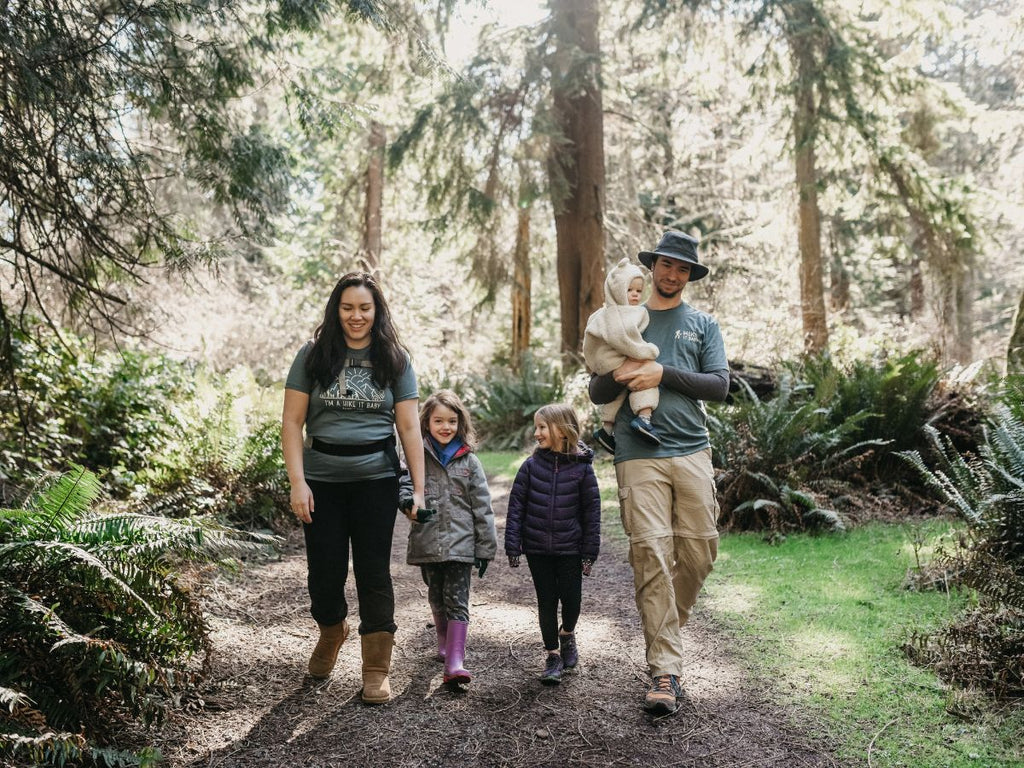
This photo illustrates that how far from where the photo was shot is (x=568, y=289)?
1484cm

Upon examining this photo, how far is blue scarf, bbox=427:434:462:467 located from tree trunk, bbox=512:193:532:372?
388 inches

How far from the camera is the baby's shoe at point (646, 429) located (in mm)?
4203

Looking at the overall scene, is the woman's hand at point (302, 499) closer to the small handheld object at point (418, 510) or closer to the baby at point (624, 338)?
the small handheld object at point (418, 510)

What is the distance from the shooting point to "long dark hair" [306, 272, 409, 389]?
4.15m

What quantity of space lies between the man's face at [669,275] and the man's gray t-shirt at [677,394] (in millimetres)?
113

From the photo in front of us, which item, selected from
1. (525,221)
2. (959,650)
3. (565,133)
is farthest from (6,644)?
(525,221)

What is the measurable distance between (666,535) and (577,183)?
1113 centimetres

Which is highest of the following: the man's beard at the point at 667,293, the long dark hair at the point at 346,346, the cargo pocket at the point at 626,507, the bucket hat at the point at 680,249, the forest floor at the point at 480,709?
the bucket hat at the point at 680,249

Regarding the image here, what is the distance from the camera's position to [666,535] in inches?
167

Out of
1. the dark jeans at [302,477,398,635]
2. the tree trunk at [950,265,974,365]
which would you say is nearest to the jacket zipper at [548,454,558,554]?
the dark jeans at [302,477,398,635]

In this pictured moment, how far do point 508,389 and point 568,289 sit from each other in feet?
8.01

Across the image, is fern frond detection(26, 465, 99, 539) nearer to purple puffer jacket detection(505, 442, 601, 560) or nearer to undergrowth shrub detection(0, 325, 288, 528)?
purple puffer jacket detection(505, 442, 601, 560)

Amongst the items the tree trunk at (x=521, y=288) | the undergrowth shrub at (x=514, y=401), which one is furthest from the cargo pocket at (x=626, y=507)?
the undergrowth shrub at (x=514, y=401)

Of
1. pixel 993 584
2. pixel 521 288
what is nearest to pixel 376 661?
pixel 993 584
